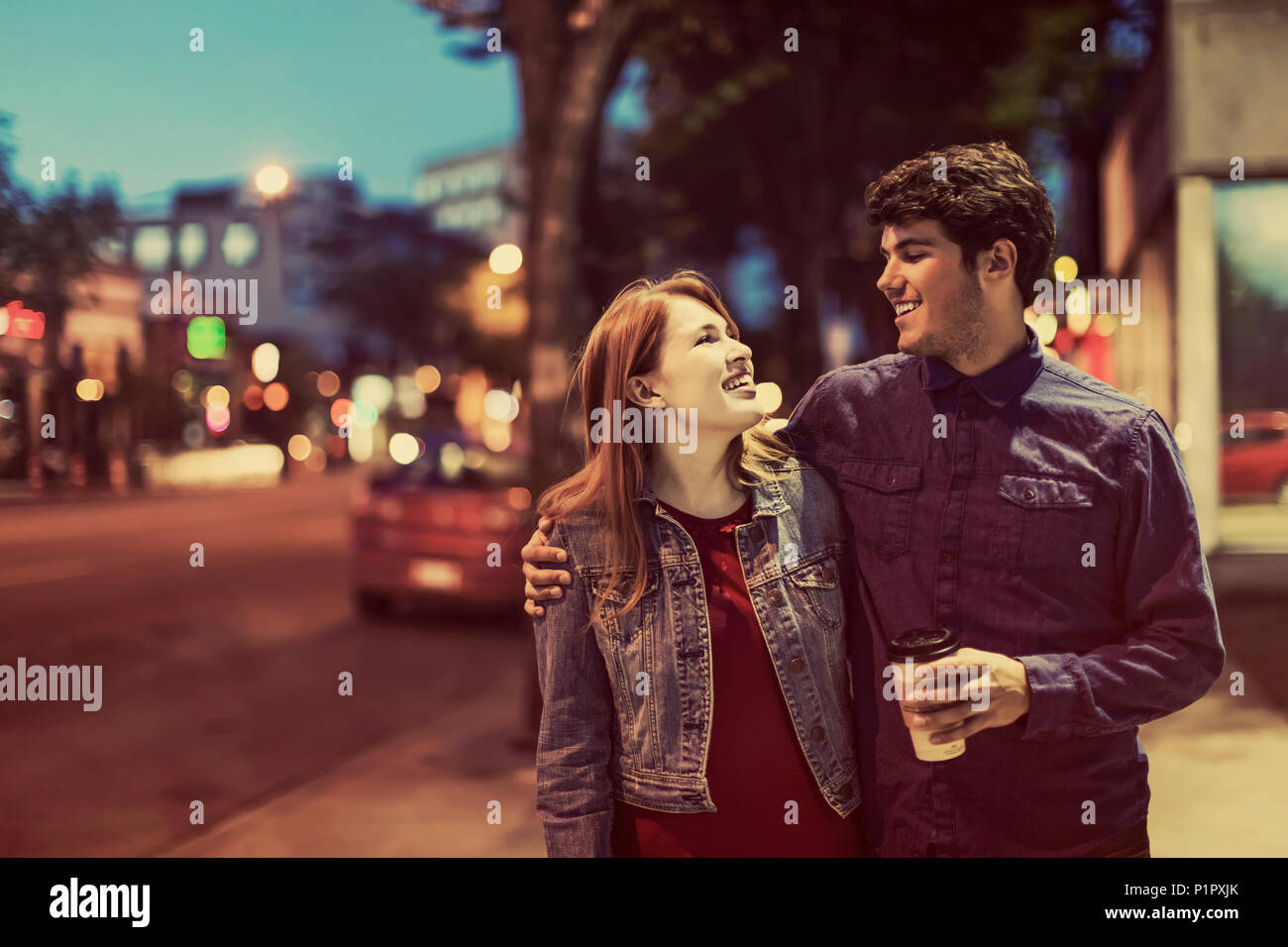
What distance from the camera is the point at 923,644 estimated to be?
6.86ft

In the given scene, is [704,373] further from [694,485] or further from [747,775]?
[747,775]

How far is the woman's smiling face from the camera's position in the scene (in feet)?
8.04

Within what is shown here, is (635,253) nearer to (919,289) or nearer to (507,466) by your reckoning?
(507,466)

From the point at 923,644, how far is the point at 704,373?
27.2 inches

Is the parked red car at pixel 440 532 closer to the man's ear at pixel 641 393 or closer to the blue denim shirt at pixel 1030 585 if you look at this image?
the man's ear at pixel 641 393

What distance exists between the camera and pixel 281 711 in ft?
28.0

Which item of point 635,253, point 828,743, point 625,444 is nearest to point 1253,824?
point 828,743

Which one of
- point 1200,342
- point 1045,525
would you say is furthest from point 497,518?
point 1045,525

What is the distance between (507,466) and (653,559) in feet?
33.0

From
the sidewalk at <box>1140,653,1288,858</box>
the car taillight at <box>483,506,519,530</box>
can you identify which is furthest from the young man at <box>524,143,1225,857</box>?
the car taillight at <box>483,506,519,530</box>

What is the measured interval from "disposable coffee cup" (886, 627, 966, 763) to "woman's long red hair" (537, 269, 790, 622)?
0.53 metres
